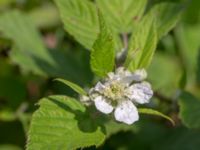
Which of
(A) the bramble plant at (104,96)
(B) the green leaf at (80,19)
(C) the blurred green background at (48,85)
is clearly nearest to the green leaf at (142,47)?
(A) the bramble plant at (104,96)

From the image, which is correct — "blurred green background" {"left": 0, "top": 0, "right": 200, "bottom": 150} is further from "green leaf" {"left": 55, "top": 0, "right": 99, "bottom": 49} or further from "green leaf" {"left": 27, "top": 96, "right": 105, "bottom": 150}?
"green leaf" {"left": 27, "top": 96, "right": 105, "bottom": 150}

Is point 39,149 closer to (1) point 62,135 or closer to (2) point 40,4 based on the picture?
(1) point 62,135

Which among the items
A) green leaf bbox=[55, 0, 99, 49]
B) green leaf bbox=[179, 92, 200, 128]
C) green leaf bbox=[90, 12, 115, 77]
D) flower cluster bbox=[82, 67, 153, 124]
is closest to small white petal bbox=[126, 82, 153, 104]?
flower cluster bbox=[82, 67, 153, 124]

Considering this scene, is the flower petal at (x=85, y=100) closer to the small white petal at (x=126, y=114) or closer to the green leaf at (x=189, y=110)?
the small white petal at (x=126, y=114)

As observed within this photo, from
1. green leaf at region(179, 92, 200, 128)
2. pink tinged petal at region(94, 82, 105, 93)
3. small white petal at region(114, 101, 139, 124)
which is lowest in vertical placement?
green leaf at region(179, 92, 200, 128)

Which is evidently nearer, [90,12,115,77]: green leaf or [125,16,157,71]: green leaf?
[90,12,115,77]: green leaf
